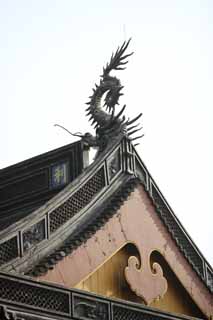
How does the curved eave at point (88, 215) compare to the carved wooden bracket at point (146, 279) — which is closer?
the curved eave at point (88, 215)

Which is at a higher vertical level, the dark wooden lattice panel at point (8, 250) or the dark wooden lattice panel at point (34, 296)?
the dark wooden lattice panel at point (8, 250)

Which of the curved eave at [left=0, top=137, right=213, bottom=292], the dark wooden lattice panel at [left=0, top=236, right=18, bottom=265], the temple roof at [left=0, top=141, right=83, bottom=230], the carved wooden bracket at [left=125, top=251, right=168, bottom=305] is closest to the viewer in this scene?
the dark wooden lattice panel at [left=0, top=236, right=18, bottom=265]

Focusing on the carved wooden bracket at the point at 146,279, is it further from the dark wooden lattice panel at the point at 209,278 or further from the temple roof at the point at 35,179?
the temple roof at the point at 35,179

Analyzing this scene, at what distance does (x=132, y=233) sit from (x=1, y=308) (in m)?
3.60

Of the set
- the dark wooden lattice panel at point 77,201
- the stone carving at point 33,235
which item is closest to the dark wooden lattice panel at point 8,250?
the stone carving at point 33,235

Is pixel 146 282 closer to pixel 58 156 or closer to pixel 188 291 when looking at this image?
pixel 188 291

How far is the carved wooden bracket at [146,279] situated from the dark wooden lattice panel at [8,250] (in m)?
2.26

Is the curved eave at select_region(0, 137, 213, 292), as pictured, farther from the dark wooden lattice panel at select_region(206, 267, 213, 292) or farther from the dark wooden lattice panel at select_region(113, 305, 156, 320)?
the dark wooden lattice panel at select_region(113, 305, 156, 320)

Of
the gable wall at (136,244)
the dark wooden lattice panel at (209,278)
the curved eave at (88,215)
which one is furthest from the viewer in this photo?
the dark wooden lattice panel at (209,278)

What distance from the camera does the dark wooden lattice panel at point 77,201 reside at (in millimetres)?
14117

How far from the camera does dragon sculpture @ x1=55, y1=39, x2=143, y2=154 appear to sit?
52.4ft

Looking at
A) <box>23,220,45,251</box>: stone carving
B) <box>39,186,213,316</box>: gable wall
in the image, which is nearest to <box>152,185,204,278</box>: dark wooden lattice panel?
<box>39,186,213,316</box>: gable wall

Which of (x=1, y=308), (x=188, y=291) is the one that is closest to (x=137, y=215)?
(x=188, y=291)

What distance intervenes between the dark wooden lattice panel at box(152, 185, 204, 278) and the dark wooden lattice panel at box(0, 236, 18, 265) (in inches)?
135
